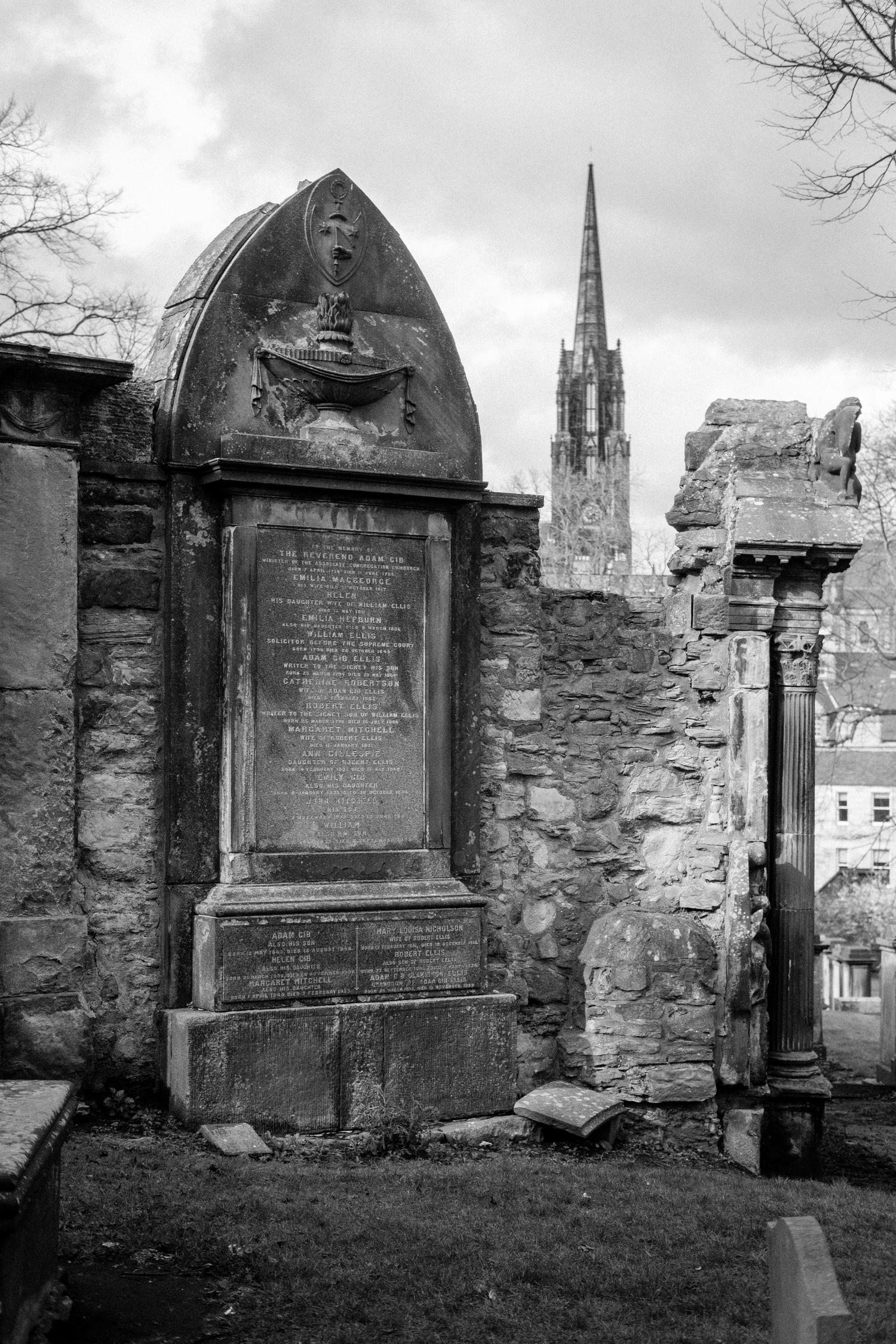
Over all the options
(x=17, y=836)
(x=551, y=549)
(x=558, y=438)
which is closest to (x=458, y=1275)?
(x=17, y=836)

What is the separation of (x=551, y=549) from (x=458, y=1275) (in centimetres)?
3299

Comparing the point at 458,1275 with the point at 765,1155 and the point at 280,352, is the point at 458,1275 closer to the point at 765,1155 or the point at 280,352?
the point at 765,1155

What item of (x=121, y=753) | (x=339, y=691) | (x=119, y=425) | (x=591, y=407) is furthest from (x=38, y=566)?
(x=591, y=407)

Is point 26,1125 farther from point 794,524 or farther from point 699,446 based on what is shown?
point 699,446

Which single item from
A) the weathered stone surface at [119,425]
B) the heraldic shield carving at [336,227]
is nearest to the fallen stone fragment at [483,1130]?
the weathered stone surface at [119,425]

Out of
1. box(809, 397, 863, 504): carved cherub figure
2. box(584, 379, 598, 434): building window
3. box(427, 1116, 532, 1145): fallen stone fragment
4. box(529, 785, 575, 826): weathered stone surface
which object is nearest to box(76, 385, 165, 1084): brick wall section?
box(427, 1116, 532, 1145): fallen stone fragment

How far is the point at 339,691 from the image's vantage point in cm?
744

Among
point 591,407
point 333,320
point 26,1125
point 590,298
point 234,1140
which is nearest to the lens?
point 26,1125

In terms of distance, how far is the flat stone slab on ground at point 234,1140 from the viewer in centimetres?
655

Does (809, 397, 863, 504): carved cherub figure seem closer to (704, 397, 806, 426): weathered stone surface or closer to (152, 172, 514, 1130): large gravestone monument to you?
(704, 397, 806, 426): weathered stone surface

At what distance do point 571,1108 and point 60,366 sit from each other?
4.14 m

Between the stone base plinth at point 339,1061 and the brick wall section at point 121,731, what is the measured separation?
11.0 inches

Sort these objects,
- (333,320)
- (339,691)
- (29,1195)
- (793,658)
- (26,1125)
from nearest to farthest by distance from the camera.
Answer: (29,1195) < (26,1125) < (339,691) < (333,320) < (793,658)

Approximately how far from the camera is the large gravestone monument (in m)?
7.14
